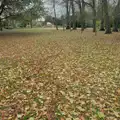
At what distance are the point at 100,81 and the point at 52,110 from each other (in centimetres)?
200

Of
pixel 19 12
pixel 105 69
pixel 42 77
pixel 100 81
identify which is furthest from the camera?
pixel 19 12

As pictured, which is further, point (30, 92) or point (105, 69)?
point (105, 69)

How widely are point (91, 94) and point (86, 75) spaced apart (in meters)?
1.37

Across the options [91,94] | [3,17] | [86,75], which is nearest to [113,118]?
[91,94]

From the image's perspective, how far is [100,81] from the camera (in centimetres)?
481

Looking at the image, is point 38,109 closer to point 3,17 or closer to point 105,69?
point 105,69

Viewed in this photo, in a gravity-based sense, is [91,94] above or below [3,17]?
below

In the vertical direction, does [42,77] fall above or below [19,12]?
below

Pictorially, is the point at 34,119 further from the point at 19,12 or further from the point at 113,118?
the point at 19,12

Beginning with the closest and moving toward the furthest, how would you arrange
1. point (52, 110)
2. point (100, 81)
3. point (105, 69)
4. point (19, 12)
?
point (52, 110), point (100, 81), point (105, 69), point (19, 12)

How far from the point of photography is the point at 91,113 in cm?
321

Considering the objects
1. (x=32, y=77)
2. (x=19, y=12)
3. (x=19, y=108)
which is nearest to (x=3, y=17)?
(x=19, y=12)

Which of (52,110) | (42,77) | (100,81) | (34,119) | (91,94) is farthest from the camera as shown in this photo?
(42,77)

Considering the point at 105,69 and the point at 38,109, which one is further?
the point at 105,69
